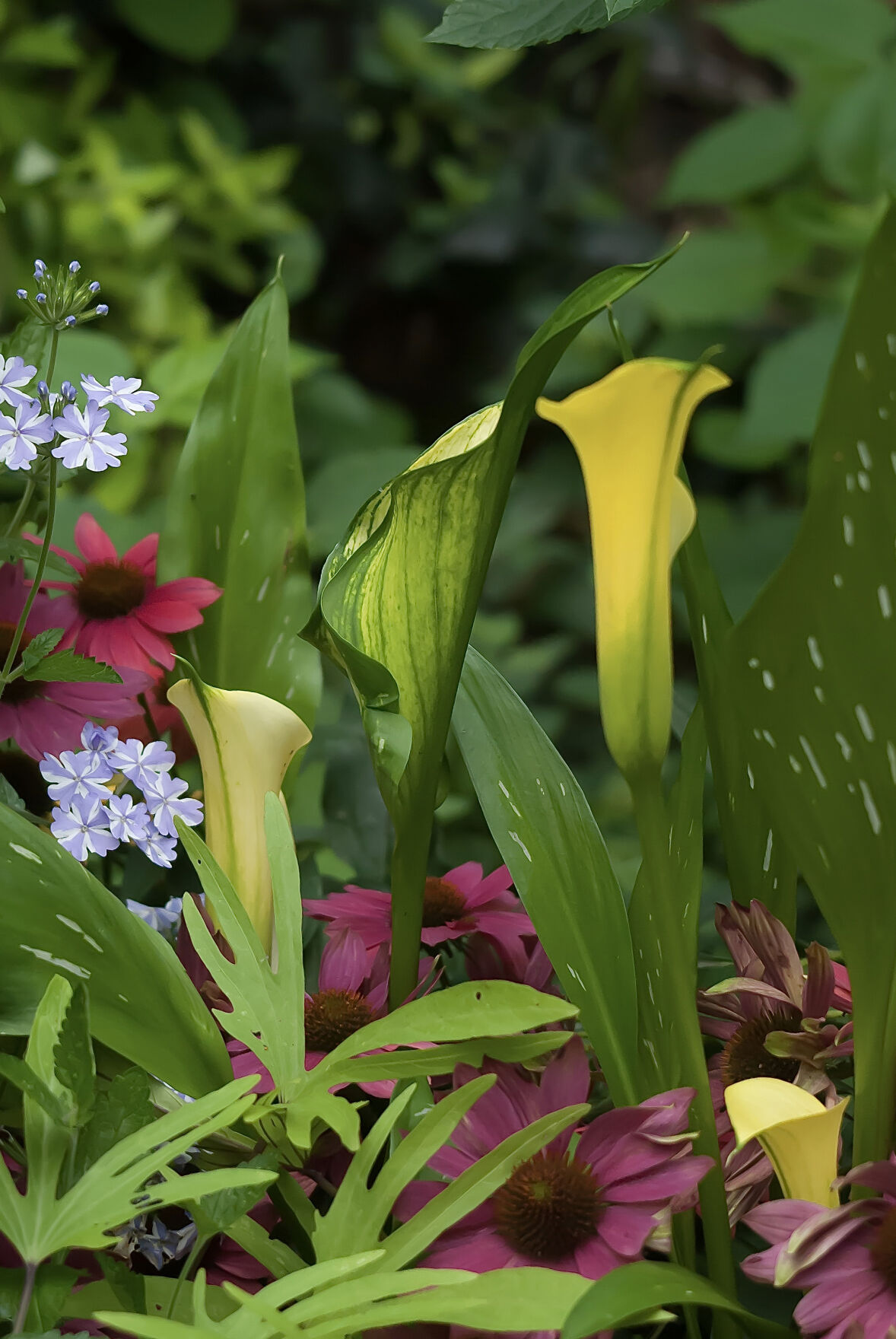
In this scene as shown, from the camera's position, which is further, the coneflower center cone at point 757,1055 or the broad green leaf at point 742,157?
the broad green leaf at point 742,157

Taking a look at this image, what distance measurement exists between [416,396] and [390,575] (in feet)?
5.74

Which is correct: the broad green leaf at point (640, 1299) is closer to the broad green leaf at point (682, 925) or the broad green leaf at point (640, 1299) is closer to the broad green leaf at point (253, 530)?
the broad green leaf at point (682, 925)

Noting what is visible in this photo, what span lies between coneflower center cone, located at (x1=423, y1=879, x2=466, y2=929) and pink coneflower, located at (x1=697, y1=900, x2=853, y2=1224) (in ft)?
0.27

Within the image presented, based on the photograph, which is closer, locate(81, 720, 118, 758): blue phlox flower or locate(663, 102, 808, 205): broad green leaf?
locate(81, 720, 118, 758): blue phlox flower

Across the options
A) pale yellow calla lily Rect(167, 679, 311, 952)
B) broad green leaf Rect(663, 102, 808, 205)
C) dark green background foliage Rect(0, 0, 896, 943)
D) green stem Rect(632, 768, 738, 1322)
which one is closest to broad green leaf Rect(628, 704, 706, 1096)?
green stem Rect(632, 768, 738, 1322)

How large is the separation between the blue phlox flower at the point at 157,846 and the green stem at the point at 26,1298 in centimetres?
10

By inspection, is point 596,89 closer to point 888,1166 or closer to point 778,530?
point 778,530

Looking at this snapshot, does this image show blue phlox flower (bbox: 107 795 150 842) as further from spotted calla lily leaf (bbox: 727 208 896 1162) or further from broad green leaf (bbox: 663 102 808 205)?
broad green leaf (bbox: 663 102 808 205)

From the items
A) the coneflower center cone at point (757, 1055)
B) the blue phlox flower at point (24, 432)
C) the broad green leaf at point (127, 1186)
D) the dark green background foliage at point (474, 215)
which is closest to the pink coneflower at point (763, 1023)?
the coneflower center cone at point (757, 1055)

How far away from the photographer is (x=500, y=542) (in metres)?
1.43

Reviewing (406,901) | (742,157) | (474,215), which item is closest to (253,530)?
(406,901)

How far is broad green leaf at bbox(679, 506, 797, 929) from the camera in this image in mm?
343

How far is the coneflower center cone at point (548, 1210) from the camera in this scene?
0.27 metres

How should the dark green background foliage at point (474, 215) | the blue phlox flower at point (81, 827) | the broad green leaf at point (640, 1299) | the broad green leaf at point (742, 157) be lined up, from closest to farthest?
1. the broad green leaf at point (640, 1299)
2. the blue phlox flower at point (81, 827)
3. the dark green background foliage at point (474, 215)
4. the broad green leaf at point (742, 157)
